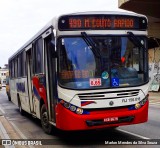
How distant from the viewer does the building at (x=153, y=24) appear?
2848 cm

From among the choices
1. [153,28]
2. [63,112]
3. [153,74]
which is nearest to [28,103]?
[63,112]

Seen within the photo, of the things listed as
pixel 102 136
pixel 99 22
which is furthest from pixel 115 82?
pixel 102 136

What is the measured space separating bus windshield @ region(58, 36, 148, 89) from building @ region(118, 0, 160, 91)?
20.0 m

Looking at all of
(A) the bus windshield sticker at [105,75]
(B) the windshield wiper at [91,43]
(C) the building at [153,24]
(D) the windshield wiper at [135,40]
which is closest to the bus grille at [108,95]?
(A) the bus windshield sticker at [105,75]

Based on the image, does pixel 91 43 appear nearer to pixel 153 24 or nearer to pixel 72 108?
pixel 72 108

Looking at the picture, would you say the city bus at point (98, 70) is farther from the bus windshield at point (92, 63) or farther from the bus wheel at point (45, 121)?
the bus wheel at point (45, 121)

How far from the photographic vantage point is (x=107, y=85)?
8.38 m

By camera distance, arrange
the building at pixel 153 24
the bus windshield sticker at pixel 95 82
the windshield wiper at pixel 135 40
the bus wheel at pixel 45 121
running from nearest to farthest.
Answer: the bus windshield sticker at pixel 95 82 → the windshield wiper at pixel 135 40 → the bus wheel at pixel 45 121 → the building at pixel 153 24

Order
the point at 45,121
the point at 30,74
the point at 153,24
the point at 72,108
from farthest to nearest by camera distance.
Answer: the point at 153,24 < the point at 30,74 < the point at 45,121 < the point at 72,108

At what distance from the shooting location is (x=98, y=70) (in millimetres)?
8344

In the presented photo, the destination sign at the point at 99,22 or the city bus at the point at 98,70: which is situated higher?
the destination sign at the point at 99,22

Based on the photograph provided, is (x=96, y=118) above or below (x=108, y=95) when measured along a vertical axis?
below

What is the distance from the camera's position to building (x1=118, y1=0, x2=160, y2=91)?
93.5 ft

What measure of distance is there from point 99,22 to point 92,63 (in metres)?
1.04
